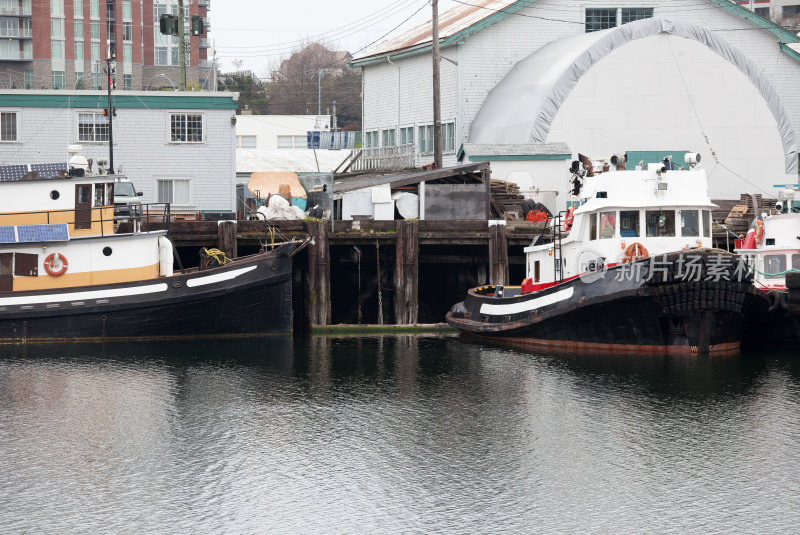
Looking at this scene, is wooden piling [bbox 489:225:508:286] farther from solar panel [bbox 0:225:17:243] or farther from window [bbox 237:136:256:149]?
window [bbox 237:136:256:149]

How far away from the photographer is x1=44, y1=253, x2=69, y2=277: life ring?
31.0 m

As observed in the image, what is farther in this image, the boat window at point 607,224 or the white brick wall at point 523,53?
the white brick wall at point 523,53

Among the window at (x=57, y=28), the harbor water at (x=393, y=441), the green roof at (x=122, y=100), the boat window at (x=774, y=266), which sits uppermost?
the window at (x=57, y=28)

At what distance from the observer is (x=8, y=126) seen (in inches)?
1612

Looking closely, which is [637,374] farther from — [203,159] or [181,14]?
[181,14]

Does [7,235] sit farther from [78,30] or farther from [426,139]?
[78,30]

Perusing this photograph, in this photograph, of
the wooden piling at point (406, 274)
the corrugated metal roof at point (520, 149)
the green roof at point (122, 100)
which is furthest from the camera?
the corrugated metal roof at point (520, 149)

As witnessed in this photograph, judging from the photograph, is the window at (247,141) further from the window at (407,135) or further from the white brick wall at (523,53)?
the white brick wall at (523,53)

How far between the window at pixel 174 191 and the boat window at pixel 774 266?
20798mm

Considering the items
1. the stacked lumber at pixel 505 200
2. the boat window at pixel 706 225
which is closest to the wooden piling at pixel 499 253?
the stacked lumber at pixel 505 200

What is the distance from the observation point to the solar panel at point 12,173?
3111cm

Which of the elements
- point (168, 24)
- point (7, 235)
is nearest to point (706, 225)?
point (7, 235)

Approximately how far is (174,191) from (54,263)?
10950 millimetres

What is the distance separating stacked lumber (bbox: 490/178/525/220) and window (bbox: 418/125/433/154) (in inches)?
400
